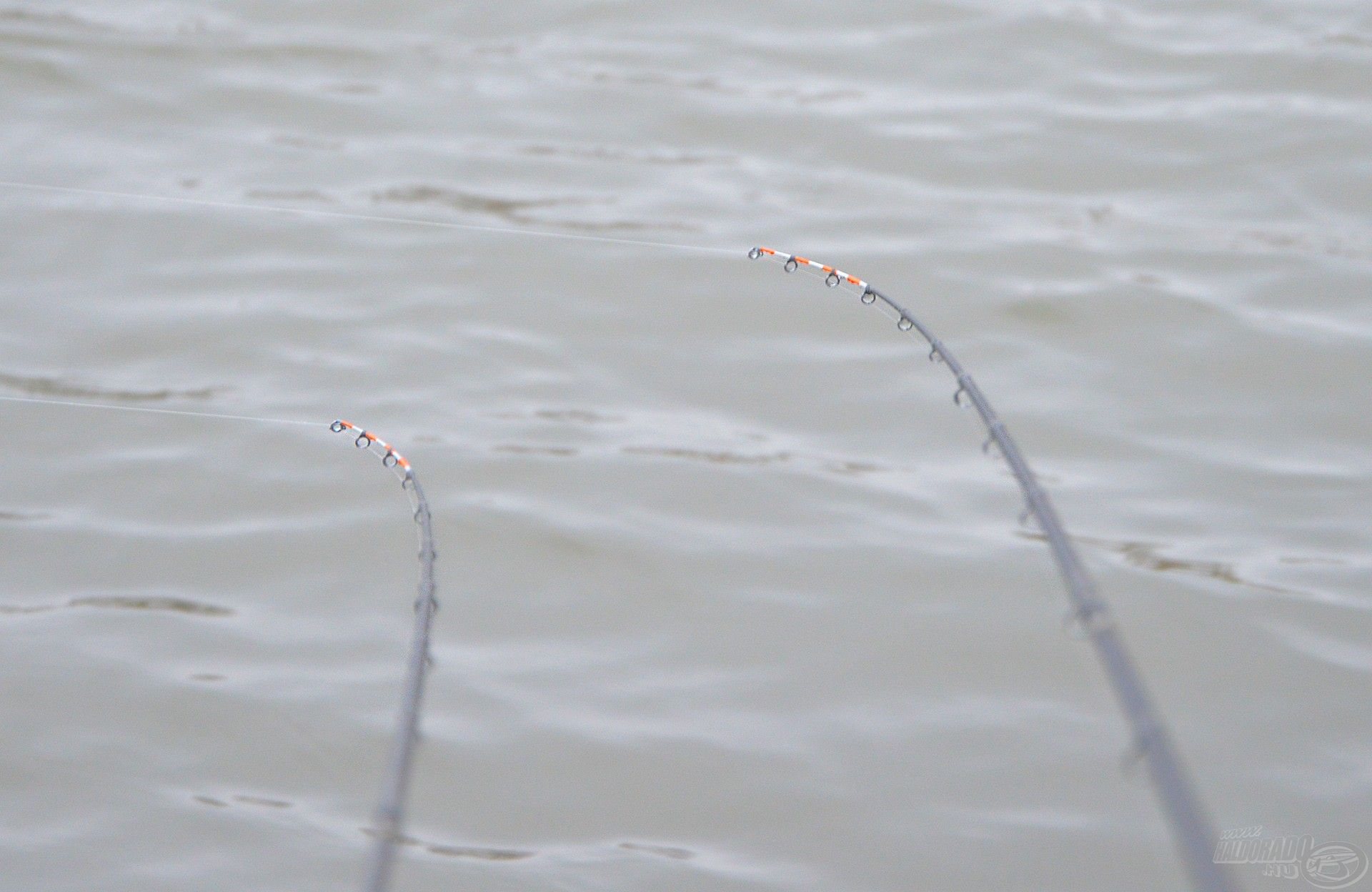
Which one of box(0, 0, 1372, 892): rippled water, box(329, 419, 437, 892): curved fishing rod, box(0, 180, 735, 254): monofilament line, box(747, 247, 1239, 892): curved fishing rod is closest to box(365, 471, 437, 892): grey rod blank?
box(329, 419, 437, 892): curved fishing rod

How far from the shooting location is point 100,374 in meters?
12.1

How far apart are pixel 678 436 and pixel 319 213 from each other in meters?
4.25

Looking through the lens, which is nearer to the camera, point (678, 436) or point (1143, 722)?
point (1143, 722)

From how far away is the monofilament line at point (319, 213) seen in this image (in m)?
13.4

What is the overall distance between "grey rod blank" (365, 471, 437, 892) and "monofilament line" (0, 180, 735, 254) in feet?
27.9

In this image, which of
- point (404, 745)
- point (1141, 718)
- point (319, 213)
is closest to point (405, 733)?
point (404, 745)

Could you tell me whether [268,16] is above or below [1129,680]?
above

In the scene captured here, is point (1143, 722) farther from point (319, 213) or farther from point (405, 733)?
point (319, 213)

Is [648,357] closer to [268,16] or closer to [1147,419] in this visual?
[1147,419]

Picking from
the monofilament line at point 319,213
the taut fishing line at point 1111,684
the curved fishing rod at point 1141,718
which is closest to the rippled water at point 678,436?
the monofilament line at point 319,213

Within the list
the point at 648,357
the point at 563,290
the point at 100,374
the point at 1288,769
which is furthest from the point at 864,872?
the point at 100,374

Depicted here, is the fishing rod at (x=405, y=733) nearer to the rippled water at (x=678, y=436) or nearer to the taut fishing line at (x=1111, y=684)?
the taut fishing line at (x=1111, y=684)

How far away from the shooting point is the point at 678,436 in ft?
38.5

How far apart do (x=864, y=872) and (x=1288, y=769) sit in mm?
2784
